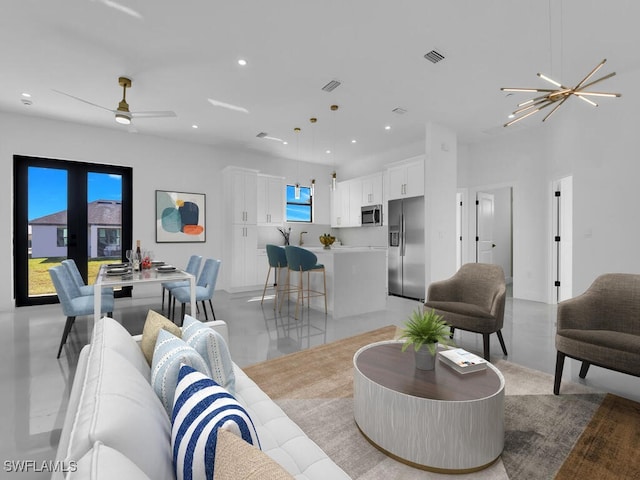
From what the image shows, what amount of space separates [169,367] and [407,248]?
5.37 m

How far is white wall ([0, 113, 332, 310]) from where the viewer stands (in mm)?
4809

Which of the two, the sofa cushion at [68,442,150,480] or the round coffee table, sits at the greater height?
the sofa cushion at [68,442,150,480]

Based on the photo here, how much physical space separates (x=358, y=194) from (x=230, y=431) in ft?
23.2

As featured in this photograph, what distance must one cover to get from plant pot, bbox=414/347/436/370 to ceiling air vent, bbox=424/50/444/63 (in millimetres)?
3142

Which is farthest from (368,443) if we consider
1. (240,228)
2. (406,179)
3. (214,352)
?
(240,228)

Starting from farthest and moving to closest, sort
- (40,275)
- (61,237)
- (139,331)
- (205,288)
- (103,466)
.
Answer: (61,237), (40,275), (205,288), (139,331), (103,466)

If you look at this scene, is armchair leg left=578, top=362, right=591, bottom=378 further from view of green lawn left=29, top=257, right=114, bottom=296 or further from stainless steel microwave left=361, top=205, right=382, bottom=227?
view of green lawn left=29, top=257, right=114, bottom=296

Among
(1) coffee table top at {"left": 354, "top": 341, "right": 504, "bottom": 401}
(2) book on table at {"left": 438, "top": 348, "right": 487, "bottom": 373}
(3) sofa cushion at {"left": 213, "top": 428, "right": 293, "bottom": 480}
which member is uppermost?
(3) sofa cushion at {"left": 213, "top": 428, "right": 293, "bottom": 480}

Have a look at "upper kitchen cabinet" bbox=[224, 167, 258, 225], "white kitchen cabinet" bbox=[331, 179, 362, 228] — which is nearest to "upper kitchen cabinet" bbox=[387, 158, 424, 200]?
"white kitchen cabinet" bbox=[331, 179, 362, 228]

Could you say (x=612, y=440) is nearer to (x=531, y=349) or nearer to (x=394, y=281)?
(x=531, y=349)

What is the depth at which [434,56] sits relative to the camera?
338cm

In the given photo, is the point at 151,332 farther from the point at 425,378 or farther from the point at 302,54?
the point at 302,54

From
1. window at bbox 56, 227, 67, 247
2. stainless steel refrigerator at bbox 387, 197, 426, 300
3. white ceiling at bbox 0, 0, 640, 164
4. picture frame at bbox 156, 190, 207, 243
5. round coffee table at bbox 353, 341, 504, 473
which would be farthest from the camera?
picture frame at bbox 156, 190, 207, 243

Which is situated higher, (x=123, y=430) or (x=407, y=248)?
(x=407, y=248)
